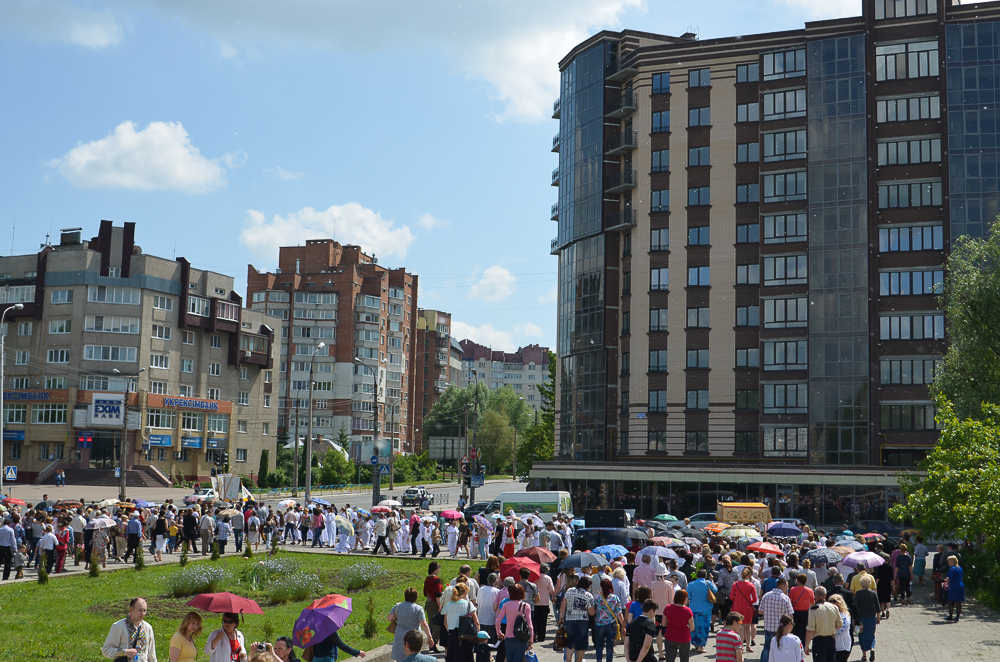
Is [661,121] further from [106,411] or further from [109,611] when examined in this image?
[109,611]

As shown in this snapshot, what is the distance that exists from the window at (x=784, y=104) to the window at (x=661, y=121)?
7024 mm

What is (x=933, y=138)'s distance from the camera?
61.2 meters

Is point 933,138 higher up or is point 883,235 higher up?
point 933,138

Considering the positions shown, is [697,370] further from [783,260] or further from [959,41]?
[959,41]

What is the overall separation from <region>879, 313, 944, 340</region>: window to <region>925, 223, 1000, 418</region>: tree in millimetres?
20640

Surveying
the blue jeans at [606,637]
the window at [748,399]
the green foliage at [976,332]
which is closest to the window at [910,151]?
the window at [748,399]

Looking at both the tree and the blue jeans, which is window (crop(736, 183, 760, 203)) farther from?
the blue jeans

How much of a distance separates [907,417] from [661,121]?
88.0 feet

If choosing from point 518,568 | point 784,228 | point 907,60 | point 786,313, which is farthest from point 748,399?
point 518,568

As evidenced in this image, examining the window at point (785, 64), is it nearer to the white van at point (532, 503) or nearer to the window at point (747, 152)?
the window at point (747, 152)

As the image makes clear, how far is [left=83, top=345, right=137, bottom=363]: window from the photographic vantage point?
8325 cm

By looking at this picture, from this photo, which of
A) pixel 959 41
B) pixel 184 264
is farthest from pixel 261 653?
pixel 184 264

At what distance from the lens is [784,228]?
64.9m

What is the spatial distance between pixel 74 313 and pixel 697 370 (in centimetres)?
5465
